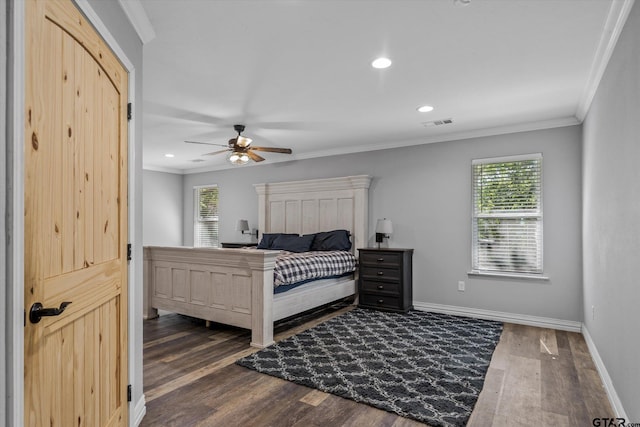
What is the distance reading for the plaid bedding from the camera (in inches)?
154

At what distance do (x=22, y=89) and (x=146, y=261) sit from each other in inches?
152

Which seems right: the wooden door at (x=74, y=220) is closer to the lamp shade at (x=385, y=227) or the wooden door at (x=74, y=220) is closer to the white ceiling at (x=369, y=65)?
the white ceiling at (x=369, y=65)

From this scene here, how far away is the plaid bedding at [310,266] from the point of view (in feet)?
12.8

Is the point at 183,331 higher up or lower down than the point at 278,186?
lower down

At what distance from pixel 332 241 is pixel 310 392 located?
321 cm

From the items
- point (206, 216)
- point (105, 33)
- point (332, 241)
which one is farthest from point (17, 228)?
point (206, 216)

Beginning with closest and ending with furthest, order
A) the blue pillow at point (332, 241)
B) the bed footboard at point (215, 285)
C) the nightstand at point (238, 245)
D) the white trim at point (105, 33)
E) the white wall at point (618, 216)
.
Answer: the white trim at point (105, 33) → the white wall at point (618, 216) → the bed footboard at point (215, 285) → the blue pillow at point (332, 241) → the nightstand at point (238, 245)

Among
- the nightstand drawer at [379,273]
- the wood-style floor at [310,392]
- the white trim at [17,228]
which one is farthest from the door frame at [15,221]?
the nightstand drawer at [379,273]

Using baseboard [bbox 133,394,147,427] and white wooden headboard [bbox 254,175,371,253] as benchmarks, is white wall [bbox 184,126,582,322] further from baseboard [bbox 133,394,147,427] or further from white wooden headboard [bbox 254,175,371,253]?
baseboard [bbox 133,394,147,427]

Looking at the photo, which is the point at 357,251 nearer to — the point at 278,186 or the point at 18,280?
the point at 278,186

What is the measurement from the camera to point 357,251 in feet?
18.7

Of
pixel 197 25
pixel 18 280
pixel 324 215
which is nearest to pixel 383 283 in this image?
pixel 324 215

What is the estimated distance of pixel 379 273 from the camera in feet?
16.9

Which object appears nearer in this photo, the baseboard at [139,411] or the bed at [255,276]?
the baseboard at [139,411]
